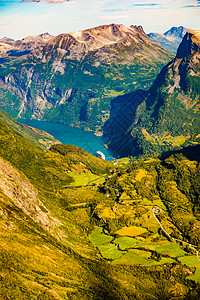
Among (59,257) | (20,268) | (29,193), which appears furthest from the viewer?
(29,193)

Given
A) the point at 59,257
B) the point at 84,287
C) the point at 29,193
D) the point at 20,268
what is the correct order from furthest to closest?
the point at 29,193 → the point at 59,257 → the point at 84,287 → the point at 20,268

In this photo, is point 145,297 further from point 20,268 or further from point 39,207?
point 39,207

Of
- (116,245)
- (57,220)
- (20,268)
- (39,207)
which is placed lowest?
(116,245)

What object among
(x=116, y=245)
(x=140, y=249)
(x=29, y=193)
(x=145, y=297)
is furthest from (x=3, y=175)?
(x=145, y=297)

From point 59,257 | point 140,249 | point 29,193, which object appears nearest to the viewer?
point 59,257

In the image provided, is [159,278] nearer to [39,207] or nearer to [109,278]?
[109,278]

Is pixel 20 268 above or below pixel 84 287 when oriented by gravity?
above

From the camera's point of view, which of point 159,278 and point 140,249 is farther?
point 140,249

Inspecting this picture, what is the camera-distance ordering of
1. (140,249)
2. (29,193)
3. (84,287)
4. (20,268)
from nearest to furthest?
(20,268)
(84,287)
(140,249)
(29,193)

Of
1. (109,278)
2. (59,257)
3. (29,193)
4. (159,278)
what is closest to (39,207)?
(29,193)
